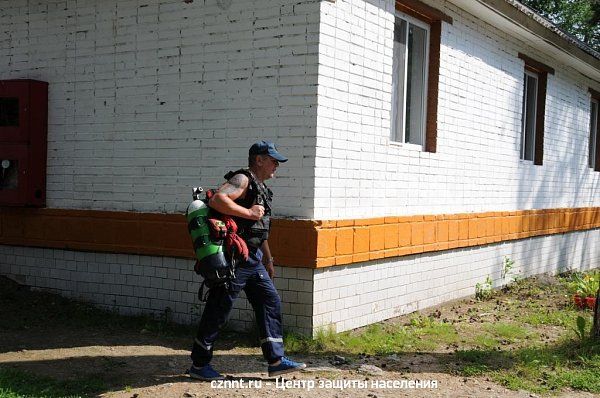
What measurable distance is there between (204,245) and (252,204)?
0.53 m

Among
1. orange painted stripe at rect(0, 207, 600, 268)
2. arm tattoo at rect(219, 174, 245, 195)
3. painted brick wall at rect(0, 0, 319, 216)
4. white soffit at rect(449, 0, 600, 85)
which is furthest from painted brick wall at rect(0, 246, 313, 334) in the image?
white soffit at rect(449, 0, 600, 85)

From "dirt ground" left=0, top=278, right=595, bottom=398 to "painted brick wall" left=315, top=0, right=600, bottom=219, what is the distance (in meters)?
1.63

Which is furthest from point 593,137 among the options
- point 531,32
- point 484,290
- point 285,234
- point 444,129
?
point 285,234

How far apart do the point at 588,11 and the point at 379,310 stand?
2247 centimetres

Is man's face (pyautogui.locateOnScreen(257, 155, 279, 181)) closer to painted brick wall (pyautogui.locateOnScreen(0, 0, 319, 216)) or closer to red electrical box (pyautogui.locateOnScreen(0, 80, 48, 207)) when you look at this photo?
painted brick wall (pyautogui.locateOnScreen(0, 0, 319, 216))

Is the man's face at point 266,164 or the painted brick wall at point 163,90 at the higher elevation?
the painted brick wall at point 163,90

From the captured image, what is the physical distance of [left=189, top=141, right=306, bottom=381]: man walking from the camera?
5590 millimetres

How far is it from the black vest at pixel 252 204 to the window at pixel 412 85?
11.4 ft

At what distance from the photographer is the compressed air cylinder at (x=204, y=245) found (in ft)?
17.8

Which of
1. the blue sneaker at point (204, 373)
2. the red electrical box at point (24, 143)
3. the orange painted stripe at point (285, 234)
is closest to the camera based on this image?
the blue sneaker at point (204, 373)

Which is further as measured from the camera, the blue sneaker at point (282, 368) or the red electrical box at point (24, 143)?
the red electrical box at point (24, 143)

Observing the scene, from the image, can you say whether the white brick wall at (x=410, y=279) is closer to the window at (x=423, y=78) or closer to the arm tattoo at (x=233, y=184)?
the window at (x=423, y=78)

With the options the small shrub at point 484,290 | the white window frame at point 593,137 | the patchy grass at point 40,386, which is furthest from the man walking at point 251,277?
the white window frame at point 593,137

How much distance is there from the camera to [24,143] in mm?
8633
